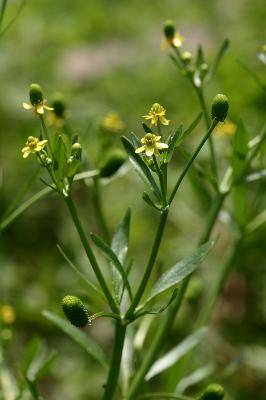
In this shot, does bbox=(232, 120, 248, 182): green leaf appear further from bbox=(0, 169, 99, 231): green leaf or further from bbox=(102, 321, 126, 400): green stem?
bbox=(102, 321, 126, 400): green stem

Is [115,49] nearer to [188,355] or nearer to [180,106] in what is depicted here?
[180,106]

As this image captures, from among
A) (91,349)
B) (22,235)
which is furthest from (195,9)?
(91,349)

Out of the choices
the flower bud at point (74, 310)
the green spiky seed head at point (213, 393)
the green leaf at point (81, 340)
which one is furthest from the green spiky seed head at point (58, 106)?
the green spiky seed head at point (213, 393)

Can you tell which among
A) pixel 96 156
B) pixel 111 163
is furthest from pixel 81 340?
pixel 96 156

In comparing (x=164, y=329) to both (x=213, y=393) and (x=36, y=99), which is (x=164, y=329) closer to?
(x=213, y=393)

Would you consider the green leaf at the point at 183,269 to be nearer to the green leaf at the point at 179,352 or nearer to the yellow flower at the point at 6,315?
the green leaf at the point at 179,352

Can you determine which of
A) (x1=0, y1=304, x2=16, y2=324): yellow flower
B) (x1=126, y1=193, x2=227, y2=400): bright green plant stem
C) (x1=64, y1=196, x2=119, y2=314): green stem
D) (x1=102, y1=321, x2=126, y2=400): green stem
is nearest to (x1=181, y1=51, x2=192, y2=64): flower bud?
(x1=126, y1=193, x2=227, y2=400): bright green plant stem
